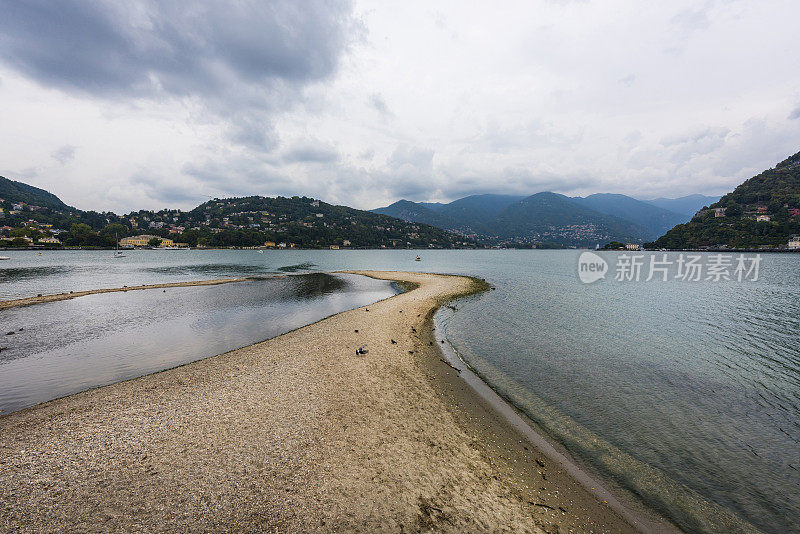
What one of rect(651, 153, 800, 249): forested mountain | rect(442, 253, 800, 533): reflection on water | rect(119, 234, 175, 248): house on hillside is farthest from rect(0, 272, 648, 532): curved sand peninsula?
rect(119, 234, 175, 248): house on hillside

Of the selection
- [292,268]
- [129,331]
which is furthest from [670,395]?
[292,268]

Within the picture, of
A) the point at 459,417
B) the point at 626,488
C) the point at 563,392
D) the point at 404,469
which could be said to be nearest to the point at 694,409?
the point at 563,392

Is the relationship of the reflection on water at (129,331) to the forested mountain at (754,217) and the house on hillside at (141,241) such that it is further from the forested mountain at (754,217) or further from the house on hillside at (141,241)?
the forested mountain at (754,217)

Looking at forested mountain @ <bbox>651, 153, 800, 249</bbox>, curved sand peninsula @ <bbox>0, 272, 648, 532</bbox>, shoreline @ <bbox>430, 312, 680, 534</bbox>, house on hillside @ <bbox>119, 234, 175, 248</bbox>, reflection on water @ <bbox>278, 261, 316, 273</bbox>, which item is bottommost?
reflection on water @ <bbox>278, 261, 316, 273</bbox>

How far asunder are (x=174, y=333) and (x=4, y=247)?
A: 641 feet

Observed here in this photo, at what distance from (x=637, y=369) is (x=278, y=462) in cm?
1772

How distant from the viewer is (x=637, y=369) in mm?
15711

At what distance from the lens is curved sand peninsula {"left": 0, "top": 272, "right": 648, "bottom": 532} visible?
620 centimetres

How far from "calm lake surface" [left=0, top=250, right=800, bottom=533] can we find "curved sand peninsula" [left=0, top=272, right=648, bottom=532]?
270 centimetres

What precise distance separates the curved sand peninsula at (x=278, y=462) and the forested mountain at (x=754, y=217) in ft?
637

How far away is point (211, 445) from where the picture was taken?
838 cm

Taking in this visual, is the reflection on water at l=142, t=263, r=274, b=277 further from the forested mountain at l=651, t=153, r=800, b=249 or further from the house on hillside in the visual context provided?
the forested mountain at l=651, t=153, r=800, b=249

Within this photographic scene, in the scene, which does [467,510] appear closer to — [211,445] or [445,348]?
[211,445]

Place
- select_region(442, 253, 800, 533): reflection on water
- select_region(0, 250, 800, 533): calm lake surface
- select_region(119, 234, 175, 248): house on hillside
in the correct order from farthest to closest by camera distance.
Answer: select_region(119, 234, 175, 248): house on hillside, select_region(0, 250, 800, 533): calm lake surface, select_region(442, 253, 800, 533): reflection on water
